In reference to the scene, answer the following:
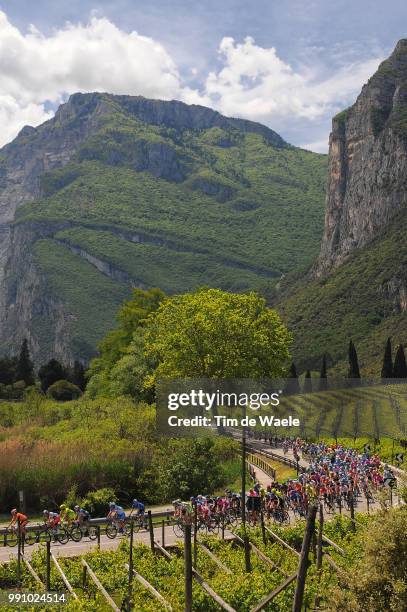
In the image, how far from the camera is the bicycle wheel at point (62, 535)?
2402 centimetres

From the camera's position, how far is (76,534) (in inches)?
966

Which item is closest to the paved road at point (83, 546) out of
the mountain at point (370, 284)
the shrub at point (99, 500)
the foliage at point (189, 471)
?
the shrub at point (99, 500)

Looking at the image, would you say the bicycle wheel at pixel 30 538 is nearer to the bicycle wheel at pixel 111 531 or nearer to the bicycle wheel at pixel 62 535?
the bicycle wheel at pixel 62 535

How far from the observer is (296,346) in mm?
153875

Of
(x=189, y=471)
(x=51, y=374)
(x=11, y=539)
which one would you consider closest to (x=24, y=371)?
(x=51, y=374)

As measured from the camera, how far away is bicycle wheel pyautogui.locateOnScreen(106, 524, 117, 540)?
24.4 m

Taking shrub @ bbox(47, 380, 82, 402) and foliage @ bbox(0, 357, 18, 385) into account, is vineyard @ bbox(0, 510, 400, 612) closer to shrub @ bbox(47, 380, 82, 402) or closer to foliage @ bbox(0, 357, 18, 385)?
shrub @ bbox(47, 380, 82, 402)

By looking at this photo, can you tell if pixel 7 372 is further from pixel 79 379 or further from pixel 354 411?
pixel 354 411

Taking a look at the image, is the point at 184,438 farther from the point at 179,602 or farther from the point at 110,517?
the point at 179,602

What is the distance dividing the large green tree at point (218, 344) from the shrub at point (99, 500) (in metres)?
14.7

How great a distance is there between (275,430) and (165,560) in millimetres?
25961

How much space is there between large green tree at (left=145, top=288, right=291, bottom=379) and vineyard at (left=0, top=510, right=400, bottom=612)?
23.5m

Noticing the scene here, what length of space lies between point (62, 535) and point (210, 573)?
23.6 ft

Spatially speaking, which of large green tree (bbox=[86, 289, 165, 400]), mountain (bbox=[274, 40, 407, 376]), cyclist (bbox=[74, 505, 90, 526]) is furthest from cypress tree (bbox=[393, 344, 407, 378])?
cyclist (bbox=[74, 505, 90, 526])
